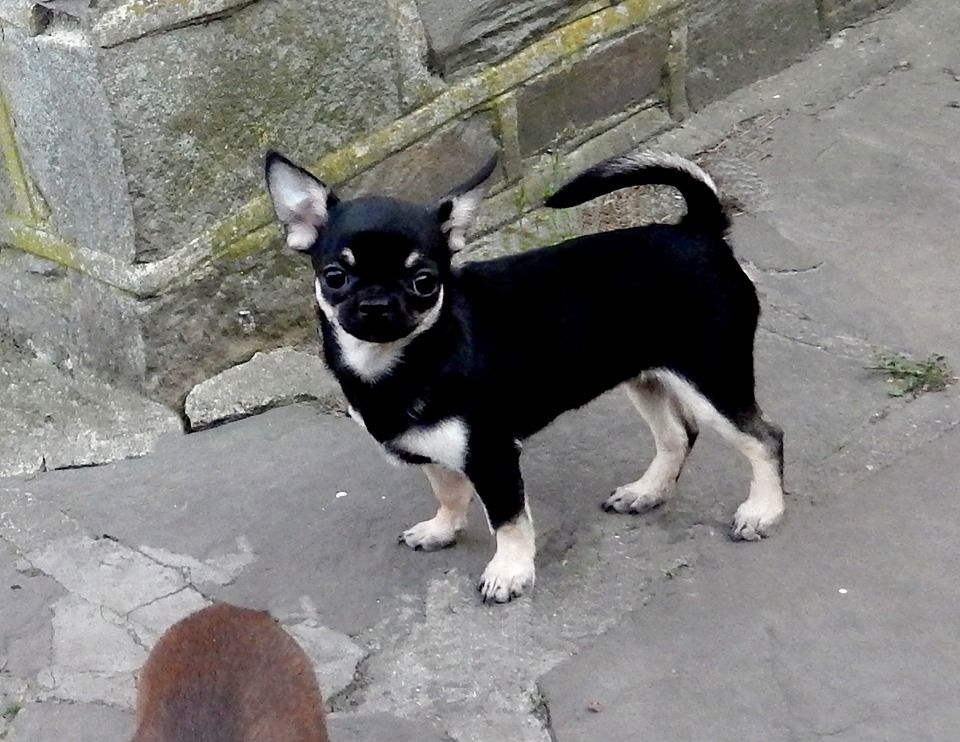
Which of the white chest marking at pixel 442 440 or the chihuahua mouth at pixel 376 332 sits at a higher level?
the chihuahua mouth at pixel 376 332

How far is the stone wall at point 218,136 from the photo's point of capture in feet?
12.7

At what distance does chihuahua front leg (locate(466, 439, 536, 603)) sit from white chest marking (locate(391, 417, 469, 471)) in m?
0.03

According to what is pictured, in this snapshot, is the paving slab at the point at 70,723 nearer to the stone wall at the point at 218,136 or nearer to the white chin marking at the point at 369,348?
the white chin marking at the point at 369,348

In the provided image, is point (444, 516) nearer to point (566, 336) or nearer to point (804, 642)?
point (566, 336)

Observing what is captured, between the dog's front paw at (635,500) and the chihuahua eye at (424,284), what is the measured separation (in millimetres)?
920

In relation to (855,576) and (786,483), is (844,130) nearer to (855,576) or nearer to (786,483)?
(786,483)

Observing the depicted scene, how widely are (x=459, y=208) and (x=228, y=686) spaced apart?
134cm

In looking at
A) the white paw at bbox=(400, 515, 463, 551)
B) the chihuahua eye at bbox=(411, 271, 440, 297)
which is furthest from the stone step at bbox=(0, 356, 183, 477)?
the chihuahua eye at bbox=(411, 271, 440, 297)

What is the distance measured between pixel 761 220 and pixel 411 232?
2269mm

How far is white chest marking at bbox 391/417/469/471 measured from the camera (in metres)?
3.23

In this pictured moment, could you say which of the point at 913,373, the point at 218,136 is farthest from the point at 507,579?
the point at 218,136

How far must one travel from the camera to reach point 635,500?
369 centimetres

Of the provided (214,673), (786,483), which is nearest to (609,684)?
(786,483)

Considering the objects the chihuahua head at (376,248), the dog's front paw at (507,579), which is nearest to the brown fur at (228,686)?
the chihuahua head at (376,248)
